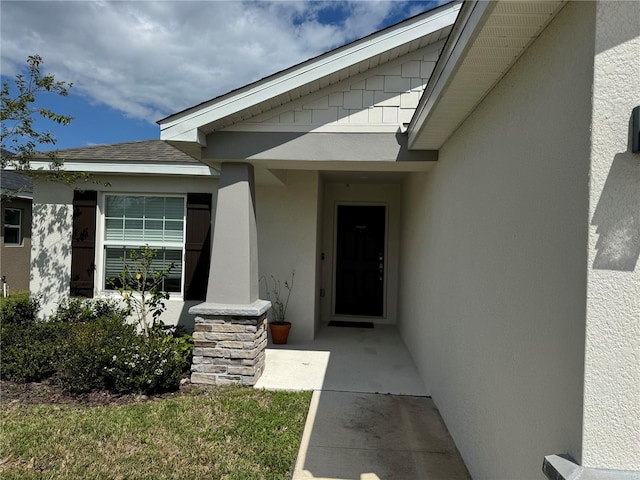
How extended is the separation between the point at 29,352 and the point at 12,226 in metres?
9.30

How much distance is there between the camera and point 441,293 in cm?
393

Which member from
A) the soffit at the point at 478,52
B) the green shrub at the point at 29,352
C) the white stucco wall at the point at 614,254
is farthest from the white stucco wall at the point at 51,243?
the white stucco wall at the point at 614,254

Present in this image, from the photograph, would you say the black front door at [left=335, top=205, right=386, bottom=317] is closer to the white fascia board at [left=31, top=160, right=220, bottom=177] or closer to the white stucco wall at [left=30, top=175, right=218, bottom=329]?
the white stucco wall at [left=30, top=175, right=218, bottom=329]

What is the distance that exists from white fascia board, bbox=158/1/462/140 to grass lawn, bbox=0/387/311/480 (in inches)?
111

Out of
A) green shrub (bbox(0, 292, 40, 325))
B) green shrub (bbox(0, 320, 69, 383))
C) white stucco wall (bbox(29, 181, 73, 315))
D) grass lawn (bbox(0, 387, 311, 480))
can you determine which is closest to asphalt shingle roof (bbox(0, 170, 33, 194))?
white stucco wall (bbox(29, 181, 73, 315))

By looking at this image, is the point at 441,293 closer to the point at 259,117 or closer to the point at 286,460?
the point at 286,460

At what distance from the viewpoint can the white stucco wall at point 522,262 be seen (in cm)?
154

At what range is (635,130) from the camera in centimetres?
140

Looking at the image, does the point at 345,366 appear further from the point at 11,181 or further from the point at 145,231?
the point at 11,181

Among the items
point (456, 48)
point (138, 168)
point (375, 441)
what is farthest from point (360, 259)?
point (456, 48)

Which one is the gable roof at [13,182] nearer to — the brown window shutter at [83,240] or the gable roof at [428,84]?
the brown window shutter at [83,240]

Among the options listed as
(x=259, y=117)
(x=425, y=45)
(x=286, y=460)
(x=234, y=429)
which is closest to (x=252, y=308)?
(x=234, y=429)

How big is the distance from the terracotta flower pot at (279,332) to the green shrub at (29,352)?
282cm

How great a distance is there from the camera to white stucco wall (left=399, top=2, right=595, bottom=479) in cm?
154
